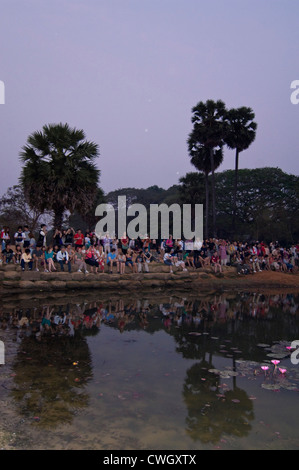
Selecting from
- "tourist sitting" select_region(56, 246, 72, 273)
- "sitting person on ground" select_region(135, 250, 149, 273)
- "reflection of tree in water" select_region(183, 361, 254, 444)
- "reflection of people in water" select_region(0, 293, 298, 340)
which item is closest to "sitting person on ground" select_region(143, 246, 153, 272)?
"sitting person on ground" select_region(135, 250, 149, 273)

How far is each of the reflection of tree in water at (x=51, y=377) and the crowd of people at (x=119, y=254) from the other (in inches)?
318

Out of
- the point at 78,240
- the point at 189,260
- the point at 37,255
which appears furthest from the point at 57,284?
the point at 189,260

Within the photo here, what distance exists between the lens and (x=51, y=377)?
5723 mm

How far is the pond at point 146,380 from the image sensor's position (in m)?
4.09

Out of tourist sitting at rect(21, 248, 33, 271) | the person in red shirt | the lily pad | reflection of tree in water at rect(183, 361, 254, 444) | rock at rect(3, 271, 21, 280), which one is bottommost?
the lily pad

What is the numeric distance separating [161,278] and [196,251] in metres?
3.27

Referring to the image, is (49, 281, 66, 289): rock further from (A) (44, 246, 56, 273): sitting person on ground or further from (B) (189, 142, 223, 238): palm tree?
(B) (189, 142, 223, 238): palm tree

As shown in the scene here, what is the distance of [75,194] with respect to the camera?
714 inches

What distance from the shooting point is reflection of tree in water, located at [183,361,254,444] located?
166 inches

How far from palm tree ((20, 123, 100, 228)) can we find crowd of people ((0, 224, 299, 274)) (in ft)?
4.83

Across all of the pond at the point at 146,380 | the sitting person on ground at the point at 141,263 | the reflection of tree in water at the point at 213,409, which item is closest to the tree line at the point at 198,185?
the sitting person on ground at the point at 141,263

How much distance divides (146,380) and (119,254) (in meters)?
11.1

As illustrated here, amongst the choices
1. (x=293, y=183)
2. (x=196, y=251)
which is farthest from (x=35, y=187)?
(x=293, y=183)

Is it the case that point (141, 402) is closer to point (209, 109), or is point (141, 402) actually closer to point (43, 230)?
point (43, 230)
